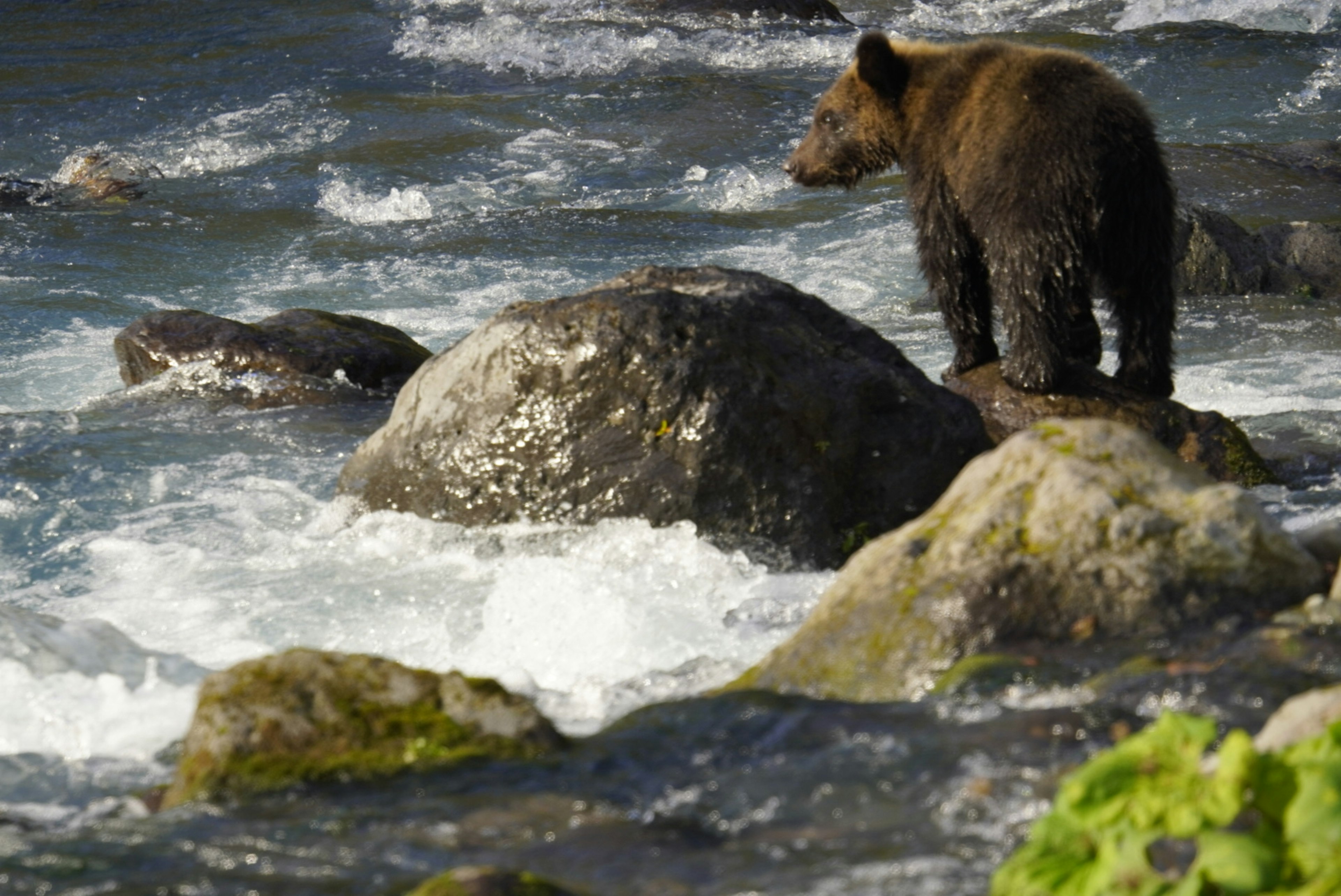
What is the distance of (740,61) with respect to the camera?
17.6 m

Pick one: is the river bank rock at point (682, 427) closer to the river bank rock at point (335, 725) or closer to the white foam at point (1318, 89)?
the river bank rock at point (335, 725)

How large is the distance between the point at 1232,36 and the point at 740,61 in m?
6.15

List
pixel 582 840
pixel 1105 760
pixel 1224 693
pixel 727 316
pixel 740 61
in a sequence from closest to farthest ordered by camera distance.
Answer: pixel 1105 760, pixel 582 840, pixel 1224 693, pixel 727 316, pixel 740 61

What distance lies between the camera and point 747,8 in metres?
19.6

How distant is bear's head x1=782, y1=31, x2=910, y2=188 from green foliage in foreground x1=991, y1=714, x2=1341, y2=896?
4.58 meters

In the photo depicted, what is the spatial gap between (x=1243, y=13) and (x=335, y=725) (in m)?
19.3

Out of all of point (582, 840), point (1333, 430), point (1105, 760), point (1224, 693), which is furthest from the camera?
point (1333, 430)

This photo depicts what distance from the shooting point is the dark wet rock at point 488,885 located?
8.16 ft

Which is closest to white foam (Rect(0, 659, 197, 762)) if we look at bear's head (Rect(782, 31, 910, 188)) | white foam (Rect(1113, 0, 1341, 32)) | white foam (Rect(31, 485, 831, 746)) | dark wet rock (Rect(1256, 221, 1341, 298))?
white foam (Rect(31, 485, 831, 746))

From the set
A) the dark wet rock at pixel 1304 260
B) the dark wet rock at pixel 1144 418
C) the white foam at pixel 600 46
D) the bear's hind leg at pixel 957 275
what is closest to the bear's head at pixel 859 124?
the bear's hind leg at pixel 957 275

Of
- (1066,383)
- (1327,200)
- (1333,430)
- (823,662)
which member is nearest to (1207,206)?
(1327,200)

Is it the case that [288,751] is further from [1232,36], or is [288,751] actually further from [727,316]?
[1232,36]

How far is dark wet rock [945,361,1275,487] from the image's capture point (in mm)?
5926

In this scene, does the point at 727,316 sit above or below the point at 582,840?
above
